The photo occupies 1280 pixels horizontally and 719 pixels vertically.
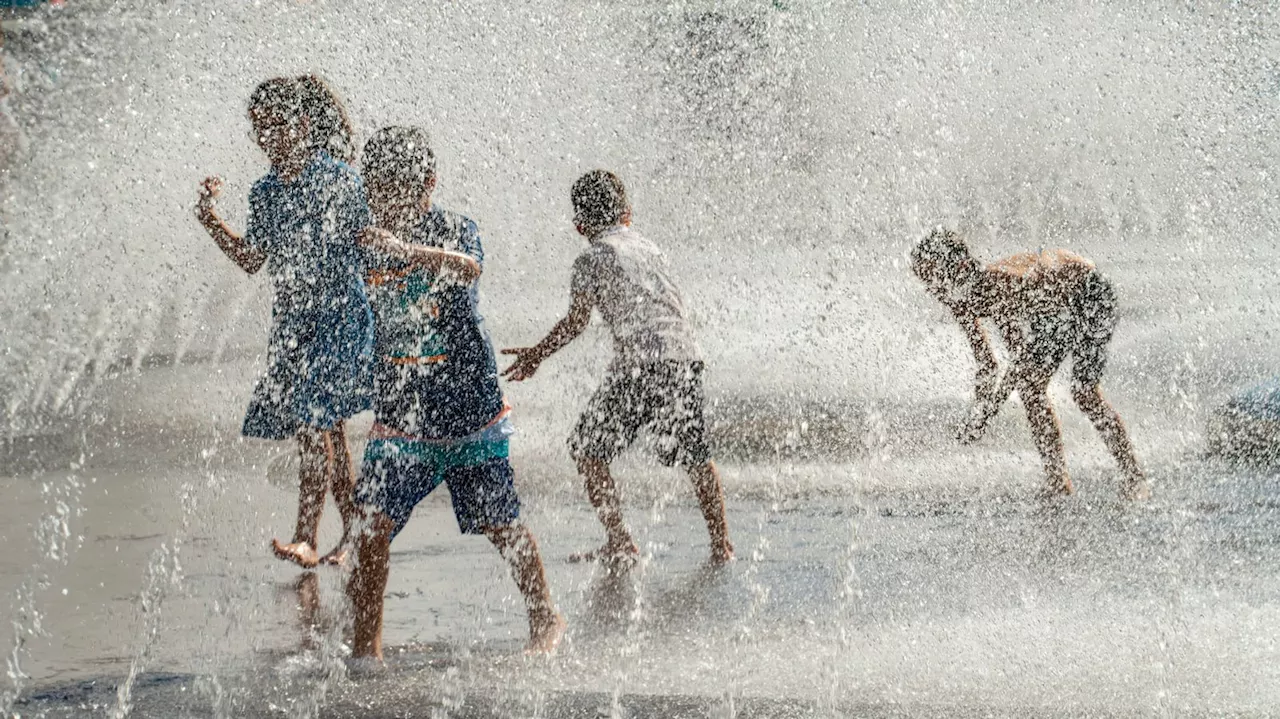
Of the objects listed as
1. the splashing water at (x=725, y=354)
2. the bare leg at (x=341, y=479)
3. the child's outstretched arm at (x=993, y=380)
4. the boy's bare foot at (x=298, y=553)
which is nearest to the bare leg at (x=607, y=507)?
the splashing water at (x=725, y=354)

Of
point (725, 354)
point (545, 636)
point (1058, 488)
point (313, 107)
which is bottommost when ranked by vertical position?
point (725, 354)

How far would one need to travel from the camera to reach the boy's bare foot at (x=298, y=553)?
4285mm

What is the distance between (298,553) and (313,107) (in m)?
1.34

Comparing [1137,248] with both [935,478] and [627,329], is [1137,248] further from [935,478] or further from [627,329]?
[627,329]

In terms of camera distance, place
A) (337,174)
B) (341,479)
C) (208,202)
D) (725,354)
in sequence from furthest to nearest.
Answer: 1. (725,354)
2. (341,479)
3. (208,202)
4. (337,174)

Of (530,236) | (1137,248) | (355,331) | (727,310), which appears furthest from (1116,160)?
(355,331)

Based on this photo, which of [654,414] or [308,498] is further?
[654,414]

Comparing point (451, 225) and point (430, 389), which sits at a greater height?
point (451, 225)

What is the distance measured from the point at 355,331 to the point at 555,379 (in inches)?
168

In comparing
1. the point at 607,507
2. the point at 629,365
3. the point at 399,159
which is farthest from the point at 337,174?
the point at 607,507

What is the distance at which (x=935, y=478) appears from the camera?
20.3 feet

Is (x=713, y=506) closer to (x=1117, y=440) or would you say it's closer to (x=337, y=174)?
(x=337, y=174)

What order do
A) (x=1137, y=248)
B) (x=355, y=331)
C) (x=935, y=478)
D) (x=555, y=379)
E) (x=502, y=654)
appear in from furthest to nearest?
1. (x=1137, y=248)
2. (x=555, y=379)
3. (x=935, y=478)
4. (x=355, y=331)
5. (x=502, y=654)

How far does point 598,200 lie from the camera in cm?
442
